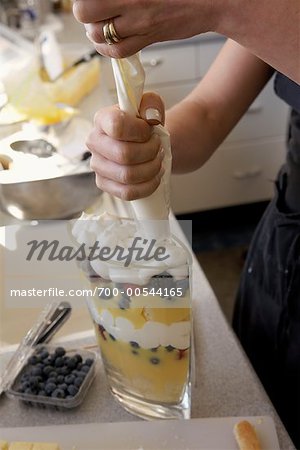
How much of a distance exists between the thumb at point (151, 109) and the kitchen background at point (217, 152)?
1.29 meters

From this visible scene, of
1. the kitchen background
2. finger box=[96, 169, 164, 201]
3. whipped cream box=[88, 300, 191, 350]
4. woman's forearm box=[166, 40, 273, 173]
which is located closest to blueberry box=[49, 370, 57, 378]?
whipped cream box=[88, 300, 191, 350]

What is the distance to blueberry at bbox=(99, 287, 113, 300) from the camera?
0.66 meters

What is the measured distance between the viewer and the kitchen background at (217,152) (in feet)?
7.38

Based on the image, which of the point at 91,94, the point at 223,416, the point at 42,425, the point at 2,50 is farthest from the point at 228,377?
→ the point at 2,50

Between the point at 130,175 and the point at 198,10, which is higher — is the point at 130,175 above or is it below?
below

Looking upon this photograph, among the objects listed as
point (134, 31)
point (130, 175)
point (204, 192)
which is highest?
point (134, 31)

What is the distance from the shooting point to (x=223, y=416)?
711 millimetres

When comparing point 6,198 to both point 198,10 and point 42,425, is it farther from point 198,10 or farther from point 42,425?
point 198,10

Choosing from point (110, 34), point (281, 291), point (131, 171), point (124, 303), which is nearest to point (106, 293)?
point (124, 303)

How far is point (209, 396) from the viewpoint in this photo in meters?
0.74

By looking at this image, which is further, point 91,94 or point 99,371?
point 91,94

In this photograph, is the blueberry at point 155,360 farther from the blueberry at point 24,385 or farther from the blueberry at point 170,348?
the blueberry at point 24,385

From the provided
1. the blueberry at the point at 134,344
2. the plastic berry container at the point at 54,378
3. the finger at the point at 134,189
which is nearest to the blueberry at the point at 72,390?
the plastic berry container at the point at 54,378

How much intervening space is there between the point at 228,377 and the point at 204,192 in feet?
5.94
